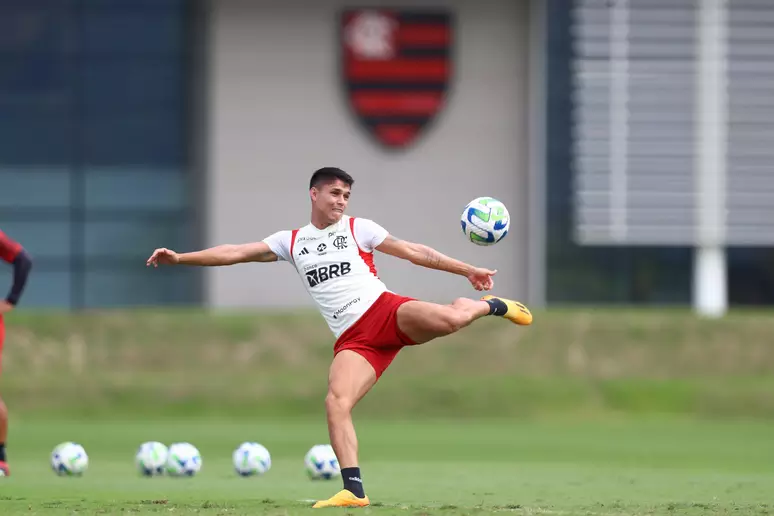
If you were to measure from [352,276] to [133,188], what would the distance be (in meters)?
22.5

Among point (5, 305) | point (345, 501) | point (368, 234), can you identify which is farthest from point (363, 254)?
point (5, 305)

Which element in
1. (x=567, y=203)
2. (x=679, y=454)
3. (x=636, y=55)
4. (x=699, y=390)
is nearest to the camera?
(x=679, y=454)

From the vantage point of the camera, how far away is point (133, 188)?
32.7 metres

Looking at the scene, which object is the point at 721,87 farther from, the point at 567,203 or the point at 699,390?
the point at 699,390

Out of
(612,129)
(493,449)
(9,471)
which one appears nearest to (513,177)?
(612,129)

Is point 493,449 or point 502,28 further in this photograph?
point 502,28

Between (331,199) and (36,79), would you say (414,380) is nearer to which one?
(36,79)

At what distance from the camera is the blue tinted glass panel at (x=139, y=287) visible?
32750 millimetres

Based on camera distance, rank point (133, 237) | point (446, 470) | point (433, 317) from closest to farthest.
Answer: point (433, 317) < point (446, 470) < point (133, 237)

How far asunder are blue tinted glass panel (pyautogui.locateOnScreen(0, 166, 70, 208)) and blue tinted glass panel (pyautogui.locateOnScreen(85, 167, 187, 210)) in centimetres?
52

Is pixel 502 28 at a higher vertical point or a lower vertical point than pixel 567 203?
higher

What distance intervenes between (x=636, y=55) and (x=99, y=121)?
1120 cm

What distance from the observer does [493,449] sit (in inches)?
738

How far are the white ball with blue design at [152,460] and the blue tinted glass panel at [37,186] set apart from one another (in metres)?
19.2
